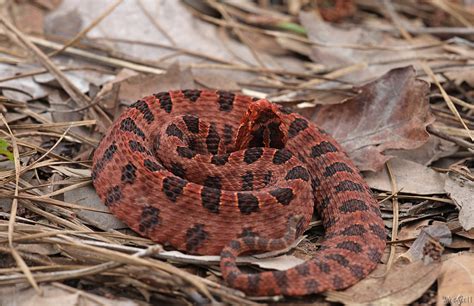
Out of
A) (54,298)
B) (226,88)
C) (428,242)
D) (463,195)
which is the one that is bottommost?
(54,298)

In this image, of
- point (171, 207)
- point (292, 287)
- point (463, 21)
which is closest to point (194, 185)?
point (171, 207)

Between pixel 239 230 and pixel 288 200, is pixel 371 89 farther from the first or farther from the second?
pixel 239 230

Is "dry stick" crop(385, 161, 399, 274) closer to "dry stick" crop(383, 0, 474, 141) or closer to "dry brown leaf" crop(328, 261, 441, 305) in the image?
"dry brown leaf" crop(328, 261, 441, 305)

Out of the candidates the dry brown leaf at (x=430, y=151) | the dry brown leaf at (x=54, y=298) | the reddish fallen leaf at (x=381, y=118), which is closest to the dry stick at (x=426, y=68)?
the dry brown leaf at (x=430, y=151)

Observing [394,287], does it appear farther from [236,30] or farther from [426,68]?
[236,30]

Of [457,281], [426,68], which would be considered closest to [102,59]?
[426,68]

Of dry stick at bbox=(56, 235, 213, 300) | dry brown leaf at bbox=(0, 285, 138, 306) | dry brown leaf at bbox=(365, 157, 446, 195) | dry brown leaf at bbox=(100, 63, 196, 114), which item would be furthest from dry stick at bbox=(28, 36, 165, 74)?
dry brown leaf at bbox=(0, 285, 138, 306)

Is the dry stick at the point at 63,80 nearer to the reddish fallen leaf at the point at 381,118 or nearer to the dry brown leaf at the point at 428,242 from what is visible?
the reddish fallen leaf at the point at 381,118
